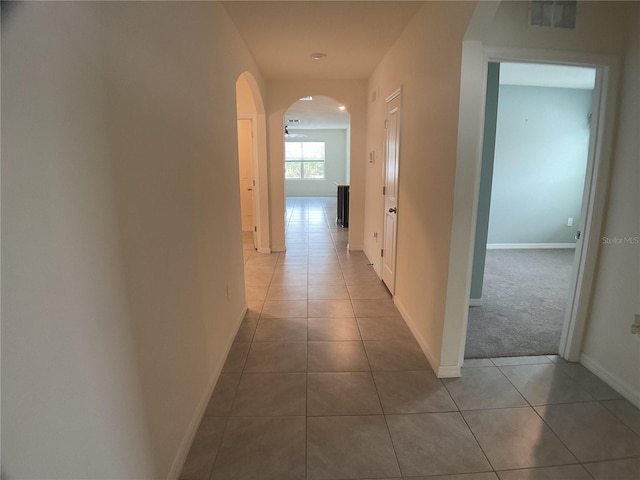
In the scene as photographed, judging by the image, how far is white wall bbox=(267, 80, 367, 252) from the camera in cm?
498

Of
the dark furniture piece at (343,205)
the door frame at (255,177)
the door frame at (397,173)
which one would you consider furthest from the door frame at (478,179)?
the dark furniture piece at (343,205)

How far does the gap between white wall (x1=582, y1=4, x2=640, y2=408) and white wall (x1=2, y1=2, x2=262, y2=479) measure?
2.50 m

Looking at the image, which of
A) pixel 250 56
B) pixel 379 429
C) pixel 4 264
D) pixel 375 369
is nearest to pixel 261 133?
pixel 250 56

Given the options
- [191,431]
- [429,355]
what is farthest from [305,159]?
[191,431]

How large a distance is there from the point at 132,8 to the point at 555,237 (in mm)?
6316

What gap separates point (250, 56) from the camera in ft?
11.9

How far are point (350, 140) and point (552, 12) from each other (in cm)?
328

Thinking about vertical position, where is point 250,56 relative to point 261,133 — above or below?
above

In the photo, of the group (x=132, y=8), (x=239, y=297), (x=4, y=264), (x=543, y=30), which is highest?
(x=543, y=30)

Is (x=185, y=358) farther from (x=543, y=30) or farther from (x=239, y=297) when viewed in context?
(x=543, y=30)

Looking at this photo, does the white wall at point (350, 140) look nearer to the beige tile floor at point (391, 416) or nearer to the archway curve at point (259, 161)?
the archway curve at point (259, 161)

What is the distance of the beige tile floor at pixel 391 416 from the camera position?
164 cm

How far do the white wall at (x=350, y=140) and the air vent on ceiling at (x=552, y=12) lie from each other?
3.21m

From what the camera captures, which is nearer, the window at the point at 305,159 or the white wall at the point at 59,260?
the white wall at the point at 59,260
